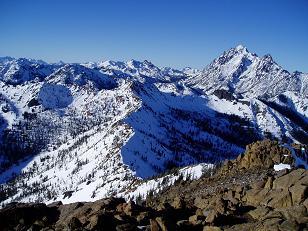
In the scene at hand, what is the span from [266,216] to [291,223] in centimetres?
581

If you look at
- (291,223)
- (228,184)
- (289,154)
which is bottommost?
(291,223)

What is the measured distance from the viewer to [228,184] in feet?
349

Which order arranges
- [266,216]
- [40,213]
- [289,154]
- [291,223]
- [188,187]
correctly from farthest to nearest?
[289,154] → [188,187] → [40,213] → [266,216] → [291,223]

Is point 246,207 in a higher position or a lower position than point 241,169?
lower

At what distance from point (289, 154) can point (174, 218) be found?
8534 cm

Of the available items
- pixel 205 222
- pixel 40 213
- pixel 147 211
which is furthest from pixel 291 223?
pixel 40 213

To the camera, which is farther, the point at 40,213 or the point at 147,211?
the point at 40,213

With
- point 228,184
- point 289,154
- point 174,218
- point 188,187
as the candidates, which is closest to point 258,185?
point 174,218

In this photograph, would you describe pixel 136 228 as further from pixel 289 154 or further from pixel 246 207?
pixel 289 154

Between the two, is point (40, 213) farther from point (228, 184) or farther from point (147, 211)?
point (228, 184)

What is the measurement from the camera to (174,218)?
189 feet

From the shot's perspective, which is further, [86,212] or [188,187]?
[188,187]

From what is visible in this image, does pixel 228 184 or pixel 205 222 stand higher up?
pixel 228 184

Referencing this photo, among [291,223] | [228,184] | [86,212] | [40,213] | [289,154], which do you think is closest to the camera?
[291,223]
